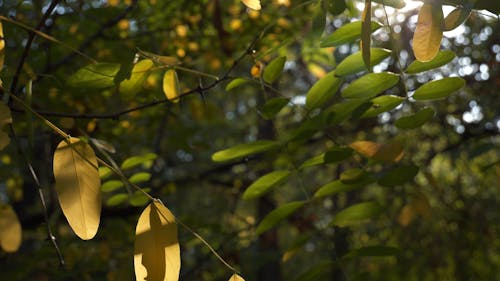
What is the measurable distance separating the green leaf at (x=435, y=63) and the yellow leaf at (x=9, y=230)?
0.71m

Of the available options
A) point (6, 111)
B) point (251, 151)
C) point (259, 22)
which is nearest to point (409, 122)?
point (251, 151)

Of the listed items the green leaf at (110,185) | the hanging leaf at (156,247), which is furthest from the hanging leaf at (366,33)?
the green leaf at (110,185)

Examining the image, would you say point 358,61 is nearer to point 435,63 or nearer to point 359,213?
point 435,63

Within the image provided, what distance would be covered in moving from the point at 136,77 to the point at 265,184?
365 mm

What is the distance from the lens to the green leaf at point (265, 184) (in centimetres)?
127

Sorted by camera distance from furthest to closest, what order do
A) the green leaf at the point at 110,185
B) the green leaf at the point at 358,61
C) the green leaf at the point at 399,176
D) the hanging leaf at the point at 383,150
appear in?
1. the green leaf at the point at 110,185
2. the green leaf at the point at 399,176
3. the green leaf at the point at 358,61
4. the hanging leaf at the point at 383,150

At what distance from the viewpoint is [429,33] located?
806mm

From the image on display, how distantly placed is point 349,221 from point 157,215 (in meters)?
0.62

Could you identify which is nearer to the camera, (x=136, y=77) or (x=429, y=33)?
(x=429, y=33)

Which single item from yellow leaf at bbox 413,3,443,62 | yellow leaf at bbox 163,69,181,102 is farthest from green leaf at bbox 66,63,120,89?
yellow leaf at bbox 413,3,443,62

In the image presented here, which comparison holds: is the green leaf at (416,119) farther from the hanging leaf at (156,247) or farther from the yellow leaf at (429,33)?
the hanging leaf at (156,247)

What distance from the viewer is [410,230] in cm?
507

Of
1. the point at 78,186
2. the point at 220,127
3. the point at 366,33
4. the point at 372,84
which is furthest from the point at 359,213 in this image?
the point at 220,127

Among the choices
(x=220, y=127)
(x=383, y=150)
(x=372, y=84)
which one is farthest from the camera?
(x=220, y=127)
